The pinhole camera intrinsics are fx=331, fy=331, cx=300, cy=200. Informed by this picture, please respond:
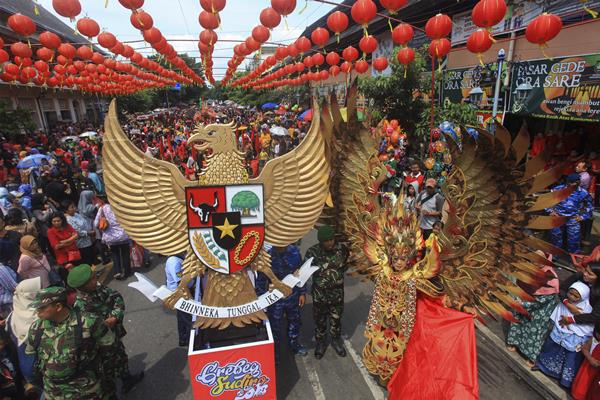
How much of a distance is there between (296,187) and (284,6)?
12.6ft

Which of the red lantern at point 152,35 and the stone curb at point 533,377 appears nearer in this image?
the stone curb at point 533,377

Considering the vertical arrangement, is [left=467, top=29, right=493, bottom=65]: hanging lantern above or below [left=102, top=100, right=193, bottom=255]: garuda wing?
above

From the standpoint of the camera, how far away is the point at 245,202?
8.88ft

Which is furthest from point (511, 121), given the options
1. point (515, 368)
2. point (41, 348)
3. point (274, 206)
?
point (41, 348)

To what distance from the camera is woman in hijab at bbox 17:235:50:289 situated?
346cm

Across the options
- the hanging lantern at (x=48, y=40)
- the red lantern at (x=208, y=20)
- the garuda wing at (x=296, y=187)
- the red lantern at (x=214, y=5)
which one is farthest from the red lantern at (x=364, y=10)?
the hanging lantern at (x=48, y=40)

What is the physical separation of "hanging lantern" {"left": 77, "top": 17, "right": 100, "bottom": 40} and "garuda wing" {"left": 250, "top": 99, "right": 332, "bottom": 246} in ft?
21.0

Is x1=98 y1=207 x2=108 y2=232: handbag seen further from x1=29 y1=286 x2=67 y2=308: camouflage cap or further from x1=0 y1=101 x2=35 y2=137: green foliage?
x1=0 y1=101 x2=35 y2=137: green foliage

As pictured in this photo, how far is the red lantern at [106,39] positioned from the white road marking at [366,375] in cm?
846

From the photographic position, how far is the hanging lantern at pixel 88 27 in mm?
6605

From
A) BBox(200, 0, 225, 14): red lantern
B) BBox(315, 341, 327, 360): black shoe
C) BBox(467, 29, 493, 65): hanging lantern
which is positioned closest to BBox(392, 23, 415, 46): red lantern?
BBox(467, 29, 493, 65): hanging lantern

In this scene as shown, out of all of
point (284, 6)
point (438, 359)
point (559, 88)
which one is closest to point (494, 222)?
point (438, 359)

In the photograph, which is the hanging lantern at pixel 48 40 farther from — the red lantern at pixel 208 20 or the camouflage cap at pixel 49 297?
the camouflage cap at pixel 49 297

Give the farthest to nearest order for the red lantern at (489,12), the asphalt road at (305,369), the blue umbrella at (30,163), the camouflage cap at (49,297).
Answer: the blue umbrella at (30,163)
the red lantern at (489,12)
the asphalt road at (305,369)
the camouflage cap at (49,297)
